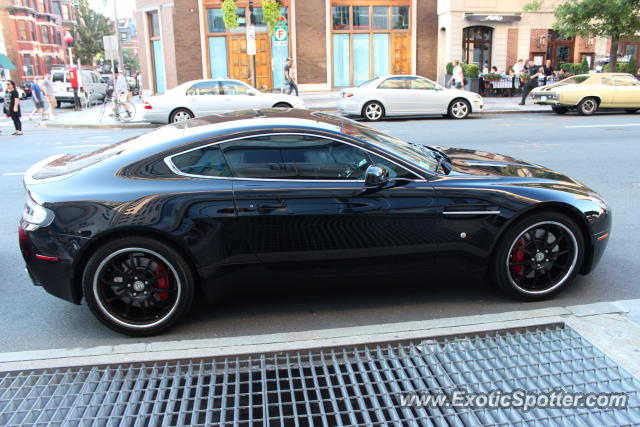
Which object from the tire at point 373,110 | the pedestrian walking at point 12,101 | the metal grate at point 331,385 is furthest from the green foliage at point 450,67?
the metal grate at point 331,385

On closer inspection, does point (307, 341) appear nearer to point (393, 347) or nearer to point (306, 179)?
point (393, 347)

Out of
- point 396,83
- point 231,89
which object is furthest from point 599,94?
point 231,89

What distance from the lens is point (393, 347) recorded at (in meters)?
3.31

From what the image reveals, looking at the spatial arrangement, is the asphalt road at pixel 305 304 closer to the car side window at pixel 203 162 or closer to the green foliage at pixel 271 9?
the car side window at pixel 203 162

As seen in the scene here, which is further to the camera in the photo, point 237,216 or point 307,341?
point 237,216

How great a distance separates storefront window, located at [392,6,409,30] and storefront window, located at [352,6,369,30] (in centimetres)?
143

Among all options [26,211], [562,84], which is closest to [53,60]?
[562,84]

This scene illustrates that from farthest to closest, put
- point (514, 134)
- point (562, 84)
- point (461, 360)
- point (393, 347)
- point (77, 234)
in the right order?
point (562, 84) < point (514, 134) < point (77, 234) < point (393, 347) < point (461, 360)

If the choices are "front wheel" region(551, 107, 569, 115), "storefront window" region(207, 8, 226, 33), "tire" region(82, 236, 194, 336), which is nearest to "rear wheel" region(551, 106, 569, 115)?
"front wheel" region(551, 107, 569, 115)

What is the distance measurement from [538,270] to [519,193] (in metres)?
0.64

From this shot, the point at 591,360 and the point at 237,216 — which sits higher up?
the point at 237,216

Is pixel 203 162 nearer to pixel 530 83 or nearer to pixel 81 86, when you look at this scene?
pixel 530 83

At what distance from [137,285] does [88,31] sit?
7349cm

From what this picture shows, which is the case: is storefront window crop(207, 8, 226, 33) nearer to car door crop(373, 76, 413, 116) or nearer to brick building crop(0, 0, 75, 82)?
car door crop(373, 76, 413, 116)
